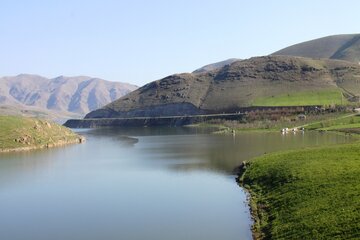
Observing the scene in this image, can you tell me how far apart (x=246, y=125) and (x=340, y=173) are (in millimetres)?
143929

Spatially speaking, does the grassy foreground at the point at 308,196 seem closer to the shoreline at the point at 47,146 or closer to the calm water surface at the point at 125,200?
the calm water surface at the point at 125,200

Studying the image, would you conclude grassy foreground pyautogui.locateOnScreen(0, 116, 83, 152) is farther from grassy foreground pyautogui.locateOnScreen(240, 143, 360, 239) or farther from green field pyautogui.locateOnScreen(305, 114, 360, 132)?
green field pyautogui.locateOnScreen(305, 114, 360, 132)

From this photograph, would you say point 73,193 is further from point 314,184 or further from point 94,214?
point 314,184

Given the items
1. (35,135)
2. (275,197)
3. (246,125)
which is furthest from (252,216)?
(246,125)

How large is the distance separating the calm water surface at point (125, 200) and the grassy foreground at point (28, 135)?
30494mm

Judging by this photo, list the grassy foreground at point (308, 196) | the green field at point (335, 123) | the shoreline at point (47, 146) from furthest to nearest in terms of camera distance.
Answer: the green field at point (335, 123) → the shoreline at point (47, 146) → the grassy foreground at point (308, 196)

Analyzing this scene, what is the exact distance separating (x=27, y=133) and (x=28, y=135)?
47.0 inches

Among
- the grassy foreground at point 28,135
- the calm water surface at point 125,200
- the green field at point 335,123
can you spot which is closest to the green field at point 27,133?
the grassy foreground at point 28,135

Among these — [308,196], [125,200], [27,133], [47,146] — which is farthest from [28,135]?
[308,196]

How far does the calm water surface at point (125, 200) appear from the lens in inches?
1489

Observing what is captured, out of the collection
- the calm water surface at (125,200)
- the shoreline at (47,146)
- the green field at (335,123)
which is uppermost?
the green field at (335,123)

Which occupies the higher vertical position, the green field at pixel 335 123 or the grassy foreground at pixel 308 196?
the green field at pixel 335 123

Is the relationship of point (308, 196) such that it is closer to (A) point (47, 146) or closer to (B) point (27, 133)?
(A) point (47, 146)

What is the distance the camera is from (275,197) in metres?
43.4
